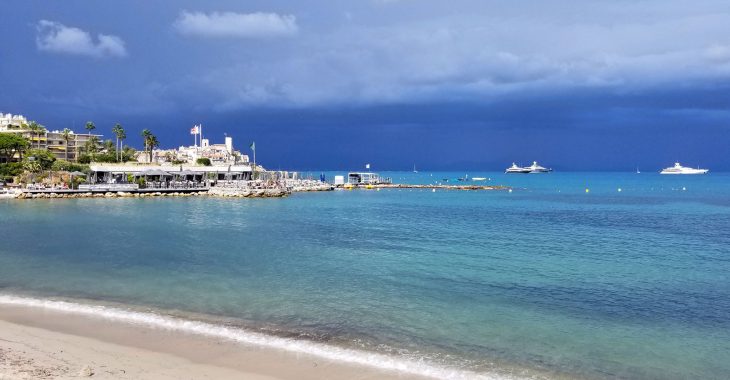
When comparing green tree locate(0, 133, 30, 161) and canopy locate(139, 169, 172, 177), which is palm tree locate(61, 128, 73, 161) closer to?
green tree locate(0, 133, 30, 161)

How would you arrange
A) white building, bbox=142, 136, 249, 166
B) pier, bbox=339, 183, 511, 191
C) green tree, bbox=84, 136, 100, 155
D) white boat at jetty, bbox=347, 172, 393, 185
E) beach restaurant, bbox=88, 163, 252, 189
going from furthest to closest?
white building, bbox=142, 136, 249, 166, white boat at jetty, bbox=347, 172, 393, 185, pier, bbox=339, 183, 511, 191, green tree, bbox=84, 136, 100, 155, beach restaurant, bbox=88, 163, 252, 189

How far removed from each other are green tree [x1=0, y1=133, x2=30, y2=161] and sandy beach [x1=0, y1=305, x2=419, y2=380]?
89.1 meters

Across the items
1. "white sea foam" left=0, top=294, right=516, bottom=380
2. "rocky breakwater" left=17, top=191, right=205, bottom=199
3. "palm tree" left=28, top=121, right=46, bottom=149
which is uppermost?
"palm tree" left=28, top=121, right=46, bottom=149

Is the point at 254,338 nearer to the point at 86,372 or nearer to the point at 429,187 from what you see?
the point at 86,372

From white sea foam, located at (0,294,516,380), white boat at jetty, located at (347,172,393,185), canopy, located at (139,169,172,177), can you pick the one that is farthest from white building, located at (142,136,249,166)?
white sea foam, located at (0,294,516,380)

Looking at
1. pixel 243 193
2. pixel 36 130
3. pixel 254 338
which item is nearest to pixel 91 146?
pixel 36 130

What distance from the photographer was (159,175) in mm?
84750

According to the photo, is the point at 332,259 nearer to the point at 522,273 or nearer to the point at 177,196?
the point at 522,273

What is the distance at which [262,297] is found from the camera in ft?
58.9

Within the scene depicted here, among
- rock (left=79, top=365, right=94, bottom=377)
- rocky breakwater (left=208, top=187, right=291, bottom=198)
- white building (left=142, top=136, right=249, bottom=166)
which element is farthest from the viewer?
white building (left=142, top=136, right=249, bottom=166)

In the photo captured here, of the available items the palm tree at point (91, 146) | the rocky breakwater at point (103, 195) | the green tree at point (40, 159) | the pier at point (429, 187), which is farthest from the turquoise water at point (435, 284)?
the palm tree at point (91, 146)

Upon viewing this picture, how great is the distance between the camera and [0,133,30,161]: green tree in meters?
87.4

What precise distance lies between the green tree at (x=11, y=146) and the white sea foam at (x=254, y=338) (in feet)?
280

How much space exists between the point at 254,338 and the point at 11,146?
94968 millimetres
